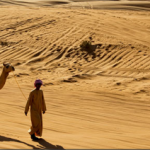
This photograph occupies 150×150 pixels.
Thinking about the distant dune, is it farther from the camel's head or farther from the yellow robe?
the yellow robe

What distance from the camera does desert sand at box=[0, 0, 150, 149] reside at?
807 centimetres

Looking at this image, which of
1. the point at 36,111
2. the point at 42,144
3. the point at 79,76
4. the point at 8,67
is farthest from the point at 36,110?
the point at 79,76

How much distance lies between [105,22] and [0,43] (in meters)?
5.54

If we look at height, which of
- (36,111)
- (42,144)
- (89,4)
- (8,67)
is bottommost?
(42,144)

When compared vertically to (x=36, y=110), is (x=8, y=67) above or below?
above

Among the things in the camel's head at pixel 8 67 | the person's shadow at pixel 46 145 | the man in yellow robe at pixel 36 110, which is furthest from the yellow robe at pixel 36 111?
the camel's head at pixel 8 67

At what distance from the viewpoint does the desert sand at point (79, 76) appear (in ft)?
26.5

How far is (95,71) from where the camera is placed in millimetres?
14953

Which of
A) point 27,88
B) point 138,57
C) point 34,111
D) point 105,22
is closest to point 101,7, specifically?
point 105,22

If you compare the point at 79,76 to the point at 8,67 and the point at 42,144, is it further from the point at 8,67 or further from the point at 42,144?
the point at 42,144

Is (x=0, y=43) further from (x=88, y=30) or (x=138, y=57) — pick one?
(x=138, y=57)

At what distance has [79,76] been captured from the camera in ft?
47.1

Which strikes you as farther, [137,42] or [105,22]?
[105,22]

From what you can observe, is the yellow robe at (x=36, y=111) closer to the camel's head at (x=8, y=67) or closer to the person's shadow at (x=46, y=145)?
the person's shadow at (x=46, y=145)
